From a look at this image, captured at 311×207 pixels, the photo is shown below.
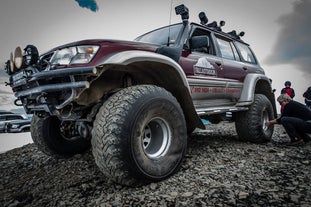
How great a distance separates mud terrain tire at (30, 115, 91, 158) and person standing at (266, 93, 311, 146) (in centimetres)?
367

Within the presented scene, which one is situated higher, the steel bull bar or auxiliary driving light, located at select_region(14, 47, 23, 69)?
auxiliary driving light, located at select_region(14, 47, 23, 69)

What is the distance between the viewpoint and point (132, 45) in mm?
2205

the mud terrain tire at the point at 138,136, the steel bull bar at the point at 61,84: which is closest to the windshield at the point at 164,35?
the mud terrain tire at the point at 138,136

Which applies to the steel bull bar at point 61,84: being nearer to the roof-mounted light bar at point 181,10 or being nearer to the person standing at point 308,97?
the roof-mounted light bar at point 181,10

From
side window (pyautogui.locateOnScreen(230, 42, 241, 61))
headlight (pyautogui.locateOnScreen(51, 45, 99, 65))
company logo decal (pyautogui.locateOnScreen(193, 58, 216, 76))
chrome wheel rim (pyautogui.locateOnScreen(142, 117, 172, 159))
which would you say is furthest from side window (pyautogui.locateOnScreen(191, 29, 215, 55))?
headlight (pyautogui.locateOnScreen(51, 45, 99, 65))

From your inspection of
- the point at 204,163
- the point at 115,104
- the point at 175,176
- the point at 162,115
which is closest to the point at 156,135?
the point at 162,115

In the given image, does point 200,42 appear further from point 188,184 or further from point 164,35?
point 188,184

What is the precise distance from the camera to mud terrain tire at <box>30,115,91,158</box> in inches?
115

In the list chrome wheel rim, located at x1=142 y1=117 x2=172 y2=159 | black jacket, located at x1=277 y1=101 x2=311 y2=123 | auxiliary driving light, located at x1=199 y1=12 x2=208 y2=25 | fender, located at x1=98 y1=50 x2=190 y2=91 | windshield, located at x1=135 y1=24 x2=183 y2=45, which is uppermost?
auxiliary driving light, located at x1=199 y1=12 x2=208 y2=25

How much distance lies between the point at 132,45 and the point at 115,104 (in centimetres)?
69

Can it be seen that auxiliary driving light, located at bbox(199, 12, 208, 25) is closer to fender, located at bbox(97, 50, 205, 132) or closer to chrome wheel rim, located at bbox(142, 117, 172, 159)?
fender, located at bbox(97, 50, 205, 132)

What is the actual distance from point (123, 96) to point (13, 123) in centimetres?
787

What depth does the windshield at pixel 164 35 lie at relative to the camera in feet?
9.82

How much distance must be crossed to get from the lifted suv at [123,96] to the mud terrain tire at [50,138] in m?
0.01
